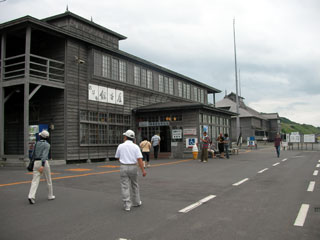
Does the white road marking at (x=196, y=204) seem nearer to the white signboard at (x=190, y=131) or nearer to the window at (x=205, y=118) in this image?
the white signboard at (x=190, y=131)

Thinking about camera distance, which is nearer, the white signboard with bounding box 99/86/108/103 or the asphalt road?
the asphalt road

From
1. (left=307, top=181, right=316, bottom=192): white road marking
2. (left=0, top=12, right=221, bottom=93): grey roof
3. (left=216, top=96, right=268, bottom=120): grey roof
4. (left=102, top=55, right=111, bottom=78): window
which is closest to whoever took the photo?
(left=307, top=181, right=316, bottom=192): white road marking

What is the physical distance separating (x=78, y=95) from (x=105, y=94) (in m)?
2.46

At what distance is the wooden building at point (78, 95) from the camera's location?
17297mm

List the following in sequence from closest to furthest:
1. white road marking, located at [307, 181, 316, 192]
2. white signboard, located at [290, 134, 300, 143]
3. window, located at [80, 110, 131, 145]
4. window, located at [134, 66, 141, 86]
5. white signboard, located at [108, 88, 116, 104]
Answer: white road marking, located at [307, 181, 316, 192] → window, located at [80, 110, 131, 145] → white signboard, located at [108, 88, 116, 104] → window, located at [134, 66, 141, 86] → white signboard, located at [290, 134, 300, 143]

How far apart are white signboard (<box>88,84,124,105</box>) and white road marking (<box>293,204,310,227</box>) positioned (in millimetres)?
15765

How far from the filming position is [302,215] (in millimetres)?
5684

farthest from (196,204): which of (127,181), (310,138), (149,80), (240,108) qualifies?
(240,108)

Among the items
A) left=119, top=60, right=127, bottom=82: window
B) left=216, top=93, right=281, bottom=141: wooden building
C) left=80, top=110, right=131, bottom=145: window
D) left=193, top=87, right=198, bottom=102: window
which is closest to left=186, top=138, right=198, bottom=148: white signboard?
left=80, top=110, right=131, bottom=145: window

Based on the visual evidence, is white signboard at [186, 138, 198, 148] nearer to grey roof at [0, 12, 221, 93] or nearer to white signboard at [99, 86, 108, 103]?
white signboard at [99, 86, 108, 103]

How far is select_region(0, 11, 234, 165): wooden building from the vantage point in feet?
56.7

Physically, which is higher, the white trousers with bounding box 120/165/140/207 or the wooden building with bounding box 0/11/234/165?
the wooden building with bounding box 0/11/234/165

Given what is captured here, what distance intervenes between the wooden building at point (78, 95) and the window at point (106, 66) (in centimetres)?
2

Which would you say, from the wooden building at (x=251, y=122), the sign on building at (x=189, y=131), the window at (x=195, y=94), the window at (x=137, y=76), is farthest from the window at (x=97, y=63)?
the wooden building at (x=251, y=122)
